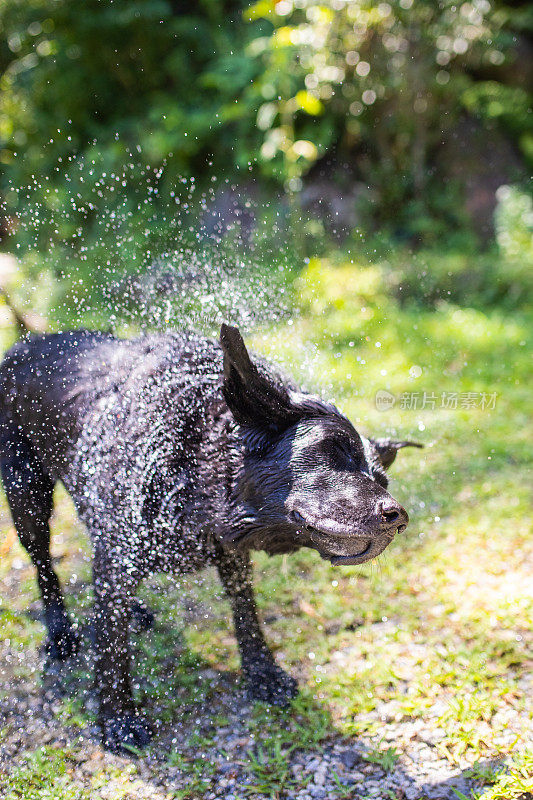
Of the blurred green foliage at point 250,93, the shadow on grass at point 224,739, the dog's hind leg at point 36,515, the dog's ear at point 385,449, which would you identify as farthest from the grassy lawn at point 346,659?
the blurred green foliage at point 250,93

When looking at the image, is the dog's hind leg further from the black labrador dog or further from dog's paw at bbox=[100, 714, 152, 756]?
dog's paw at bbox=[100, 714, 152, 756]

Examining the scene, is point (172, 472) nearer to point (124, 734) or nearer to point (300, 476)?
point (300, 476)

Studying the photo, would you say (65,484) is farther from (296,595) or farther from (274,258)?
(274,258)

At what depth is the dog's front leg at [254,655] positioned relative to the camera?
9.74 ft

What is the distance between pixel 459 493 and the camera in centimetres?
474

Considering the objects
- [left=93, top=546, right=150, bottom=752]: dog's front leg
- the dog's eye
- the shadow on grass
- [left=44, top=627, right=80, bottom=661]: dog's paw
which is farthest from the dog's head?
[left=44, top=627, right=80, bottom=661]: dog's paw

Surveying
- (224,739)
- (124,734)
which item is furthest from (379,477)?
(124,734)

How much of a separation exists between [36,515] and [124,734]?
3.45ft

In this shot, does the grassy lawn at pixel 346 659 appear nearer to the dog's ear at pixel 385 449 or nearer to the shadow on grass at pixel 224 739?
the shadow on grass at pixel 224 739

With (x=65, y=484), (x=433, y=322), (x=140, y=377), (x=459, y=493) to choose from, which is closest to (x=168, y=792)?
(x=65, y=484)

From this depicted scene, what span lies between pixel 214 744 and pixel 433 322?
18.9 ft

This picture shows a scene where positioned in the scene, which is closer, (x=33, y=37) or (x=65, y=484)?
(x=65, y=484)

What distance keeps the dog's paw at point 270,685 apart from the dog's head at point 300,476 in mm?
965

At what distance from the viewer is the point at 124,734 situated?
111 inches
